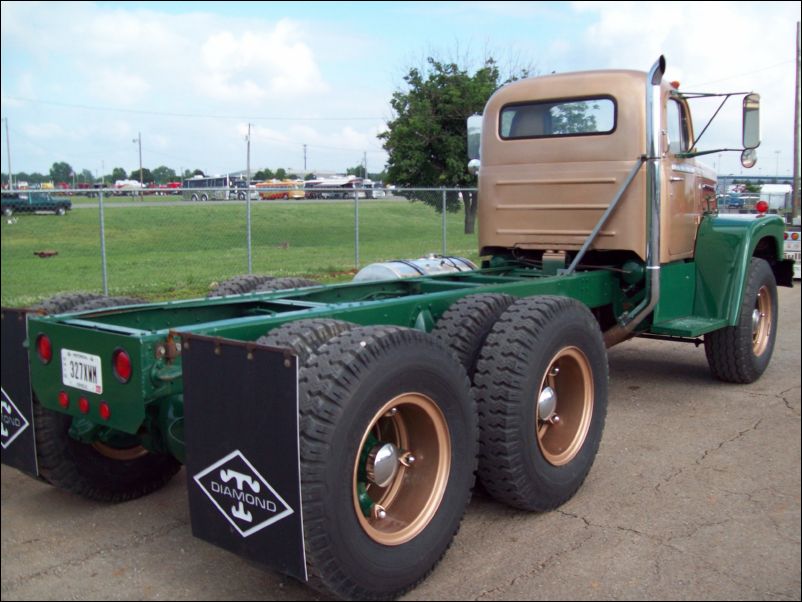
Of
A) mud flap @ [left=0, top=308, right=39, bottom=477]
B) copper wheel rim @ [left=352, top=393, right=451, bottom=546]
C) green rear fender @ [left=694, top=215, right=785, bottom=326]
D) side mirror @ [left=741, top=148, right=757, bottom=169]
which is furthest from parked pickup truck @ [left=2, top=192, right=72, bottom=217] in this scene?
copper wheel rim @ [left=352, top=393, right=451, bottom=546]

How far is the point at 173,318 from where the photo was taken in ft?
14.5

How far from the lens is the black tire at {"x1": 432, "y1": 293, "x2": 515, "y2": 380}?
13.7 ft

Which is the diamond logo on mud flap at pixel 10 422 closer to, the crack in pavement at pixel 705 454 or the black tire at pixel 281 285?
the black tire at pixel 281 285

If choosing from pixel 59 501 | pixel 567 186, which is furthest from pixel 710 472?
pixel 59 501

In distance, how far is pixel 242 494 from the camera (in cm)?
A: 290

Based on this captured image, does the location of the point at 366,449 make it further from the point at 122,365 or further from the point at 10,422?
the point at 10,422

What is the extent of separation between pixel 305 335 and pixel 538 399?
147 centimetres

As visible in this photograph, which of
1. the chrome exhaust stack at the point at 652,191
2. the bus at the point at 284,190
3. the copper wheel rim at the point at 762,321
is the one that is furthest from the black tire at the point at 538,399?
the bus at the point at 284,190

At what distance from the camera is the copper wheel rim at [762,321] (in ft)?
24.3

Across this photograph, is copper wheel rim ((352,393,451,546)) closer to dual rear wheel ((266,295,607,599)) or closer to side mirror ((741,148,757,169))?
dual rear wheel ((266,295,607,599))

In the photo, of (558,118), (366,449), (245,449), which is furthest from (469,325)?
(558,118)

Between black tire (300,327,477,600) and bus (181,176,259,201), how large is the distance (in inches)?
363

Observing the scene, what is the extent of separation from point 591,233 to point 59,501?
412cm

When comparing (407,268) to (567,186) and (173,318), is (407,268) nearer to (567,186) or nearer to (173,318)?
(567,186)
